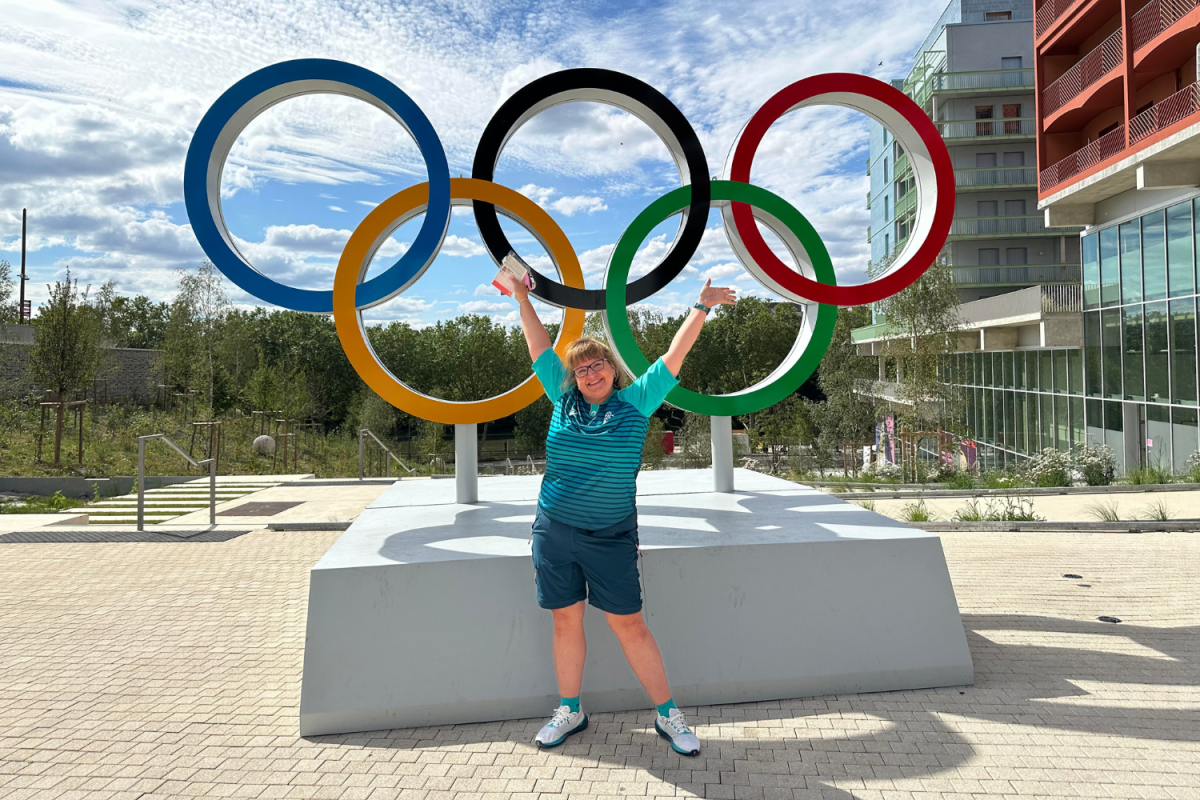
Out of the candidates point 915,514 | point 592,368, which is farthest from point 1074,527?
point 592,368

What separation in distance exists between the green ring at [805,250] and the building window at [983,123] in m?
36.3

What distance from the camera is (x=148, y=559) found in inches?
332

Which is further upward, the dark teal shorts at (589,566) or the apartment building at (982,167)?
the apartment building at (982,167)

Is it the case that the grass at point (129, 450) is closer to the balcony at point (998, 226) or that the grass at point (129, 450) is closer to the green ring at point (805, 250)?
the green ring at point (805, 250)

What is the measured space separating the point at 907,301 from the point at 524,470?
56.8 ft

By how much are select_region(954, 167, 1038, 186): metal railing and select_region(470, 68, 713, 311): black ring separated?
35555mm

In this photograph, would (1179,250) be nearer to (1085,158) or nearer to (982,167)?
(1085,158)

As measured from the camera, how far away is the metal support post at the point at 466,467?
609cm

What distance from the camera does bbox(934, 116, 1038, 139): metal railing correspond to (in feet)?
118

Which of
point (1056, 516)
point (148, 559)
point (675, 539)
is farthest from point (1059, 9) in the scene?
point (148, 559)

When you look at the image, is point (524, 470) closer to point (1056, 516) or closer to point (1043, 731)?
point (1056, 516)

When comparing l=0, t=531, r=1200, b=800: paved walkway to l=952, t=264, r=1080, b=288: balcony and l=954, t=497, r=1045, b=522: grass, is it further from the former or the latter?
l=952, t=264, r=1080, b=288: balcony

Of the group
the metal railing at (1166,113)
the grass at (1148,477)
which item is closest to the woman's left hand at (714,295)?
the grass at (1148,477)

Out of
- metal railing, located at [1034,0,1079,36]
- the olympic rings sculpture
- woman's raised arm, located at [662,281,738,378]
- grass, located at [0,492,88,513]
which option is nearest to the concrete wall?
grass, located at [0,492,88,513]
